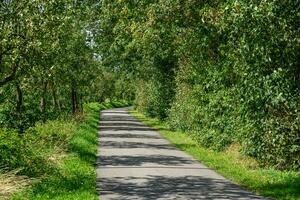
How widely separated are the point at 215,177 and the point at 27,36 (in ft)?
23.0

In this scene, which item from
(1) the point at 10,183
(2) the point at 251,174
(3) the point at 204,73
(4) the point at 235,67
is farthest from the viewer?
(3) the point at 204,73

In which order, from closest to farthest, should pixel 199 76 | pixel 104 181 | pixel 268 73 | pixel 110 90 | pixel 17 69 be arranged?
pixel 268 73 < pixel 104 181 < pixel 17 69 < pixel 199 76 < pixel 110 90

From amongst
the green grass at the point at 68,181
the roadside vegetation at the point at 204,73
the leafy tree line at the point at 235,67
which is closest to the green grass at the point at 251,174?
the roadside vegetation at the point at 204,73

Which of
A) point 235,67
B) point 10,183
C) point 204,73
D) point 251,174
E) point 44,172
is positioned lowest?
point 251,174

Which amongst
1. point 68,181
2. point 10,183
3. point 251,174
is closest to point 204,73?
point 251,174

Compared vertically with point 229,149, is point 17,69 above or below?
above

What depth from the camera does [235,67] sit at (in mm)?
15242

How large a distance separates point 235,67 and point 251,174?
332 cm

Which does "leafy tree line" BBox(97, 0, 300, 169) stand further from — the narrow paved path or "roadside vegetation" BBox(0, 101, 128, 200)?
"roadside vegetation" BBox(0, 101, 128, 200)

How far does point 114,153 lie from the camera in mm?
20656

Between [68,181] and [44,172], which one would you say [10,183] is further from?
[44,172]

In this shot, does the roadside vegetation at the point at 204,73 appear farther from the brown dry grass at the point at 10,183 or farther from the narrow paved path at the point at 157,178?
the narrow paved path at the point at 157,178

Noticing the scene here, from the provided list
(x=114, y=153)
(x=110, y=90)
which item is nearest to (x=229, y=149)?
(x=114, y=153)

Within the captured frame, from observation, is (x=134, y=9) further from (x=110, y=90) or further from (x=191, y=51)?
(x=110, y=90)
